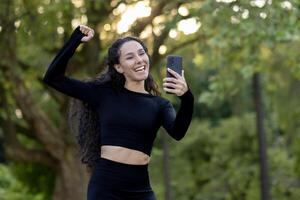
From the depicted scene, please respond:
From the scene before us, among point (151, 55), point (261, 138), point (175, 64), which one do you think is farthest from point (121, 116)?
point (261, 138)

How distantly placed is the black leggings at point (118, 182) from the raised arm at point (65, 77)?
42cm

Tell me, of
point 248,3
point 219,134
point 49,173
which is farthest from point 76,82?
point 219,134

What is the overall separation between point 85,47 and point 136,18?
5.11 feet

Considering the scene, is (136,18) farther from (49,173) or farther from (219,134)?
(219,134)

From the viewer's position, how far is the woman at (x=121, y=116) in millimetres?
4043

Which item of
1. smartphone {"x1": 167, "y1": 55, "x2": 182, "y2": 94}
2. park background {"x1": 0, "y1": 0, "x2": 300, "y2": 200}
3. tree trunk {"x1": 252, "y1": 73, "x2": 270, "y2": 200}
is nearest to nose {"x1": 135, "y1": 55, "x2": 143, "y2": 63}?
smartphone {"x1": 167, "y1": 55, "x2": 182, "y2": 94}

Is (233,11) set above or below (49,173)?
above

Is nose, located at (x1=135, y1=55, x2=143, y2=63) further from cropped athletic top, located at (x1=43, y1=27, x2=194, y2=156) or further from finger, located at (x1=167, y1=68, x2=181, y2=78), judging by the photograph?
finger, located at (x1=167, y1=68, x2=181, y2=78)

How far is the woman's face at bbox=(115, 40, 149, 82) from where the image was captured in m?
4.18

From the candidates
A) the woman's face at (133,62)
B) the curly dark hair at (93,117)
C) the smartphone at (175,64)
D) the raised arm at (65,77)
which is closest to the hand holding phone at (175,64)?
the smartphone at (175,64)

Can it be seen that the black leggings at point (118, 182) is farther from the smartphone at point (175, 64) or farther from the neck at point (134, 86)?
the smartphone at point (175, 64)

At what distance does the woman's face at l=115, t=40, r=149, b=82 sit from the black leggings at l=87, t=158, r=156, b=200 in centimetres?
51

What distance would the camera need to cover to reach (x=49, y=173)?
814 inches

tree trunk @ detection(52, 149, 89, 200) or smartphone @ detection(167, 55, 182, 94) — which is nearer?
smartphone @ detection(167, 55, 182, 94)
